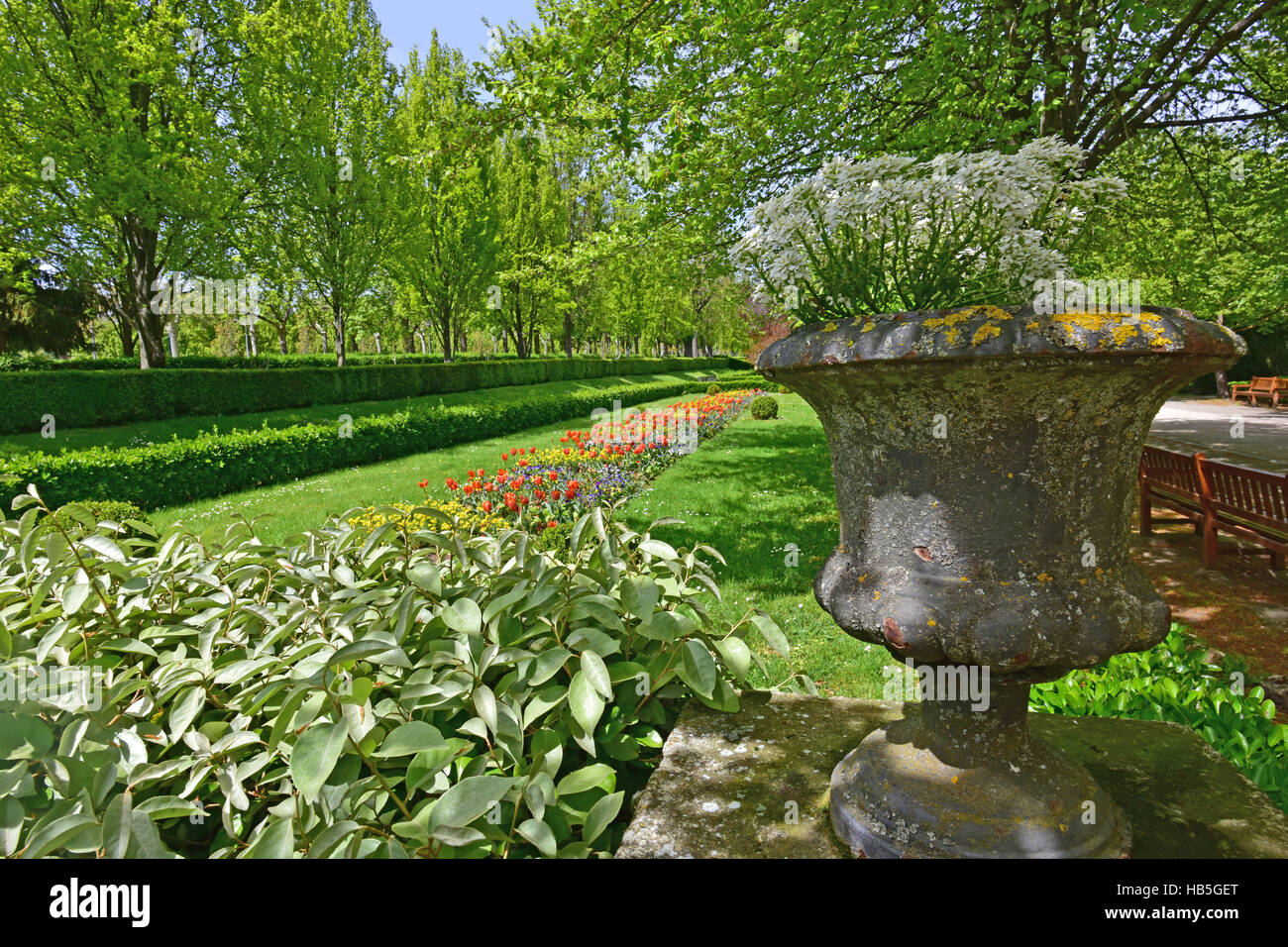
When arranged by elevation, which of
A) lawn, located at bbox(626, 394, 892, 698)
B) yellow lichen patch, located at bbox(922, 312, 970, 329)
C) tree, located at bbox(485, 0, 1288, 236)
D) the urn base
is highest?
tree, located at bbox(485, 0, 1288, 236)

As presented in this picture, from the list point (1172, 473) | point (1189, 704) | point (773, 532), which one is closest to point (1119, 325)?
point (1189, 704)

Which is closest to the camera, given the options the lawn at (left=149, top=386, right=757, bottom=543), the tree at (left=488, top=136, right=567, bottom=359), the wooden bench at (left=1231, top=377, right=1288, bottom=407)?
the lawn at (left=149, top=386, right=757, bottom=543)

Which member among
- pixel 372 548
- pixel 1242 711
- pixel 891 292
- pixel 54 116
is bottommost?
pixel 1242 711

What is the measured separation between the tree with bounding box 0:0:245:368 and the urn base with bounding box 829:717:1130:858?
55.9 ft

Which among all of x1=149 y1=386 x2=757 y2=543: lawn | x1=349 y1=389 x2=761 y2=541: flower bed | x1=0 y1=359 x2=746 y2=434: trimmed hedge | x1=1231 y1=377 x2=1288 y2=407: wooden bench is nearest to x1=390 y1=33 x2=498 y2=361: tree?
x1=0 y1=359 x2=746 y2=434: trimmed hedge

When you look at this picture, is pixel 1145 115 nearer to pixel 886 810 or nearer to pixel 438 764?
pixel 886 810

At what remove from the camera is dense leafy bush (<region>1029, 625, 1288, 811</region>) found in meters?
2.13

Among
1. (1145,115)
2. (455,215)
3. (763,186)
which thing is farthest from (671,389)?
(1145,115)

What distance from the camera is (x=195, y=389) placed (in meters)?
14.3

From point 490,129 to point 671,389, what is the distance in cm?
2490

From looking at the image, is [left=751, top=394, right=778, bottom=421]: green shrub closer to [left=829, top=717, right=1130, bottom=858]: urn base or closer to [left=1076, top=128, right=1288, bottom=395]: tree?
[left=1076, top=128, right=1288, bottom=395]: tree

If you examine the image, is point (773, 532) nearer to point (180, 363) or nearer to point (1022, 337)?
point (1022, 337)

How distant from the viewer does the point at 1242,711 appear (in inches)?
100.0

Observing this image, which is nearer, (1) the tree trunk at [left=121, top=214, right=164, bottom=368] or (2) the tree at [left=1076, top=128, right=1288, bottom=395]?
(2) the tree at [left=1076, top=128, right=1288, bottom=395]
